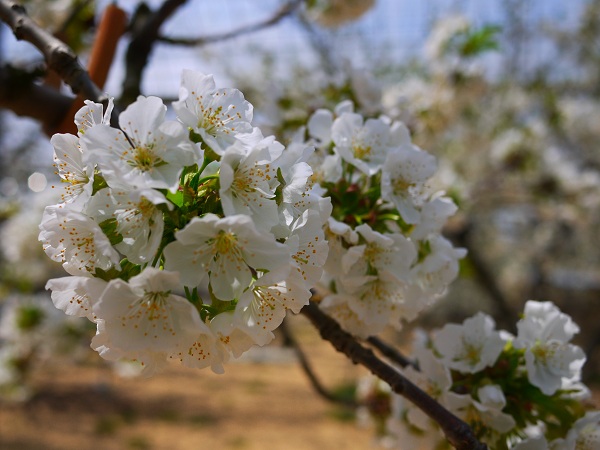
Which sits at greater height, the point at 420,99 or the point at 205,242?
the point at 205,242

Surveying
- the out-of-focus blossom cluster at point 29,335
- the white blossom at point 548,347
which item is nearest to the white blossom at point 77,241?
the white blossom at point 548,347

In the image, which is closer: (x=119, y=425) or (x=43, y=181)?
(x=43, y=181)

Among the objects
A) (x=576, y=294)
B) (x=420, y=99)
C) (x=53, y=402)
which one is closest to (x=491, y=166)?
(x=420, y=99)

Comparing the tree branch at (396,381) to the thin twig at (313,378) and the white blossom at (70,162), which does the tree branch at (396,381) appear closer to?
the white blossom at (70,162)

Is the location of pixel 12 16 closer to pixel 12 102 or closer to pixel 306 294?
pixel 12 102

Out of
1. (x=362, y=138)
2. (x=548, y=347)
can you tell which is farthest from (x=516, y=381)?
(x=362, y=138)

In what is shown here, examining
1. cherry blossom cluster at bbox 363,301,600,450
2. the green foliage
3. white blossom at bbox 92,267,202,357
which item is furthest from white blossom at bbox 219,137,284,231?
the green foliage

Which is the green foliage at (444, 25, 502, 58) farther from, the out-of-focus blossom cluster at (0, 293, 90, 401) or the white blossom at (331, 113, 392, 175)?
the out-of-focus blossom cluster at (0, 293, 90, 401)
